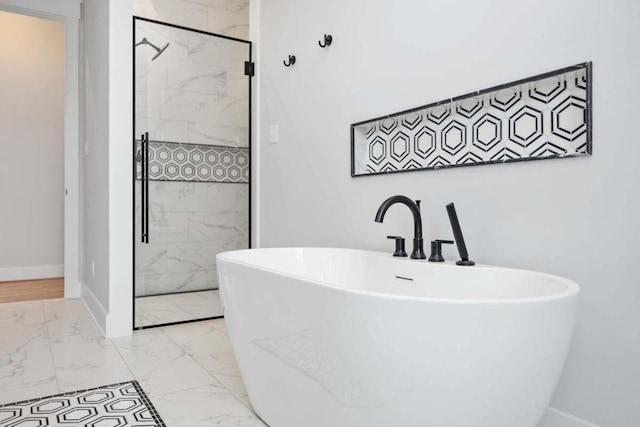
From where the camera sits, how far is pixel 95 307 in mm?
3127

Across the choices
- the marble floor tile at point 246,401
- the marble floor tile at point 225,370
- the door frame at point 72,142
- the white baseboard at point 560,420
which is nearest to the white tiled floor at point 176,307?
the marble floor tile at point 225,370

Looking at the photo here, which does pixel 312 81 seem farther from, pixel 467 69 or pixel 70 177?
pixel 70 177

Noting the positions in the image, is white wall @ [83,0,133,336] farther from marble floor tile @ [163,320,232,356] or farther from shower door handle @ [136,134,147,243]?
marble floor tile @ [163,320,232,356]

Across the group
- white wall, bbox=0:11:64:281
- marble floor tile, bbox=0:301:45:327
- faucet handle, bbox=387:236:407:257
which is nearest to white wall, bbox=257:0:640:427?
faucet handle, bbox=387:236:407:257

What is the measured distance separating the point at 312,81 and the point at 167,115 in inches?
41.3

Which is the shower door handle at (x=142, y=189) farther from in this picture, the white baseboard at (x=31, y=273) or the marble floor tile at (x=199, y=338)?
the white baseboard at (x=31, y=273)

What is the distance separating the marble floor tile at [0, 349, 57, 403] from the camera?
189 centimetres

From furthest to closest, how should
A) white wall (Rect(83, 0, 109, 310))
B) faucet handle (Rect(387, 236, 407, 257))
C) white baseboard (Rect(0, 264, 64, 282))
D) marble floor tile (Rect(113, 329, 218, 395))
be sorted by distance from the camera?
white baseboard (Rect(0, 264, 64, 282))
white wall (Rect(83, 0, 109, 310))
marble floor tile (Rect(113, 329, 218, 395))
faucet handle (Rect(387, 236, 407, 257))

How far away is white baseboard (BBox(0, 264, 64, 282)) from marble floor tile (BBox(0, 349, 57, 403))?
2.67 m

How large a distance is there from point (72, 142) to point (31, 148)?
4.15 feet

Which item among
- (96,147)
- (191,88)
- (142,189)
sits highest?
(191,88)

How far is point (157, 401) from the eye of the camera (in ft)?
5.85

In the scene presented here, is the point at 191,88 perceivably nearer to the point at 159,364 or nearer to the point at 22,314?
the point at 159,364

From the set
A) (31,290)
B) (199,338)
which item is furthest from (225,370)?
(31,290)
